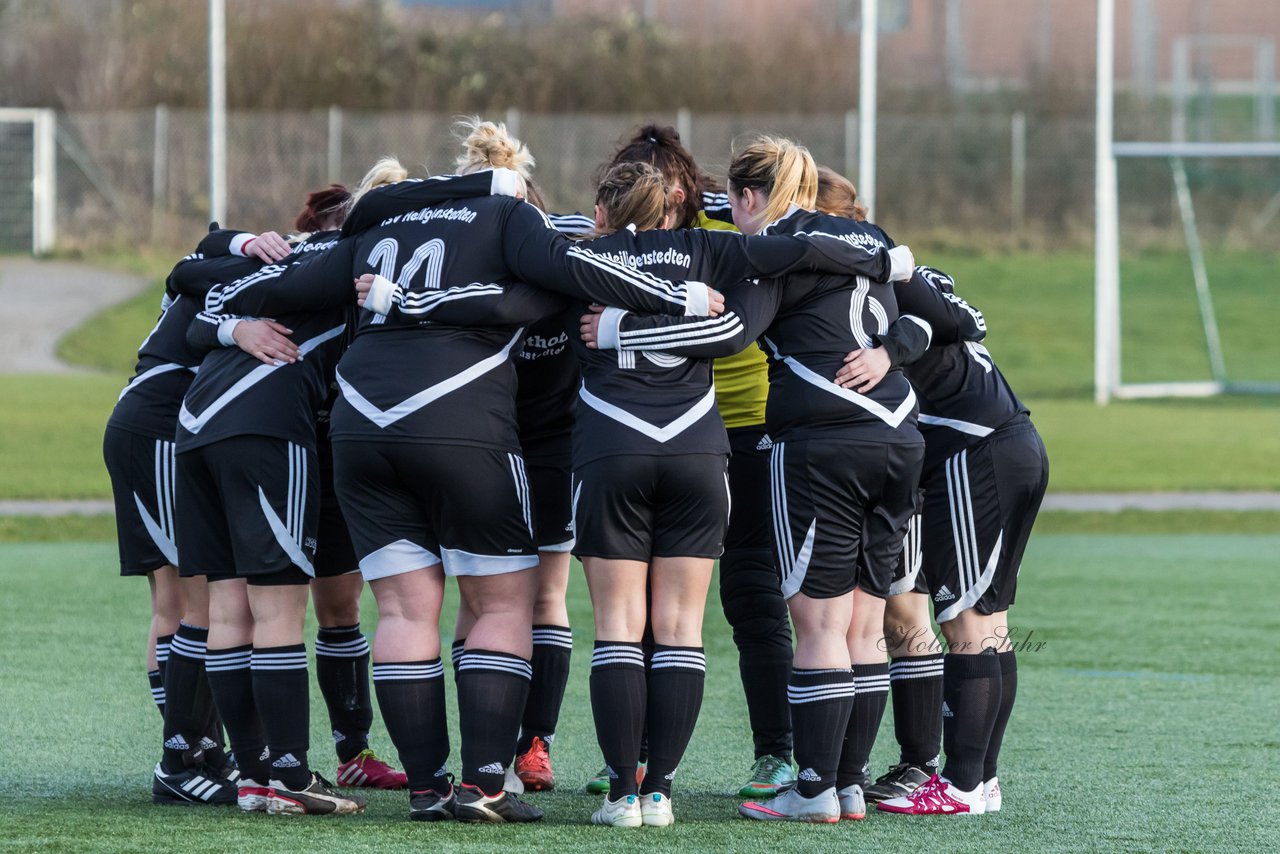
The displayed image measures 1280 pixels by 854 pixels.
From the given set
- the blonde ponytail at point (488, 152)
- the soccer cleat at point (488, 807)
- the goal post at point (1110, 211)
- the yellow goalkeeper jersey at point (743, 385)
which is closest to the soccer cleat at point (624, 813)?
the soccer cleat at point (488, 807)

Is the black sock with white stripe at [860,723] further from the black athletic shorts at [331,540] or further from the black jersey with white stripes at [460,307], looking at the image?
the black athletic shorts at [331,540]

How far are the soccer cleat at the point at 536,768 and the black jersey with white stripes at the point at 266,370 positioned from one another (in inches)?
46.8

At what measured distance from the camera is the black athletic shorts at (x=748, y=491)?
522 cm

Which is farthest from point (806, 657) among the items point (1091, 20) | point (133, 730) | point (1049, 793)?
point (1091, 20)

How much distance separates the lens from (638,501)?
451 centimetres

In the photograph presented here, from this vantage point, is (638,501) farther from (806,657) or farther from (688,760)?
(688,760)

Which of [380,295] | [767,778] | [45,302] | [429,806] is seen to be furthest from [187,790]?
[45,302]

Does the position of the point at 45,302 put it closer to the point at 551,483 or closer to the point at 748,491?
the point at 551,483

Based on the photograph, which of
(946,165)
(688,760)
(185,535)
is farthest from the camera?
(946,165)

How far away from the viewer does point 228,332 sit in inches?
189

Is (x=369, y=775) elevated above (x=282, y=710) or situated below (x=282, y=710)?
below

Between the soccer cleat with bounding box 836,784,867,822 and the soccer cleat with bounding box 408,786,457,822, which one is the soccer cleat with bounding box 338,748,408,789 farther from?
the soccer cleat with bounding box 836,784,867,822

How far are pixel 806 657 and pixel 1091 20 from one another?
109 feet

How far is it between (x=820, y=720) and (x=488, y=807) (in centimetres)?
91
